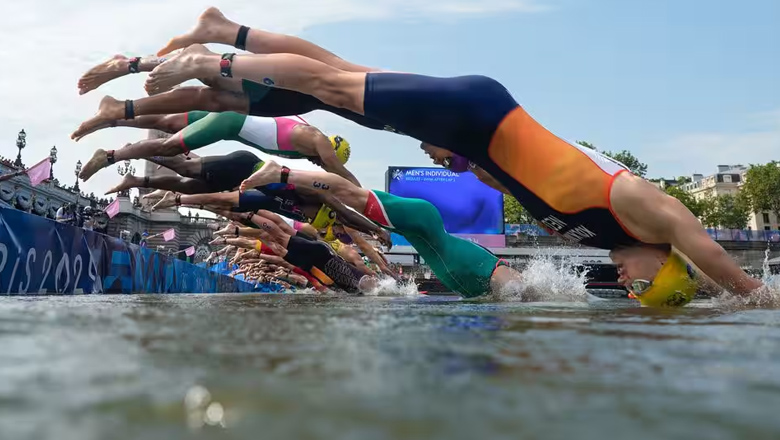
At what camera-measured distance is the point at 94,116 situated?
164 inches

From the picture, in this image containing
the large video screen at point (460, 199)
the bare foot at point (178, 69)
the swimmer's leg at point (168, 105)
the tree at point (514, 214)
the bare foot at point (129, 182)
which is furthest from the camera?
the tree at point (514, 214)

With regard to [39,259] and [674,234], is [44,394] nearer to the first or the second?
[674,234]

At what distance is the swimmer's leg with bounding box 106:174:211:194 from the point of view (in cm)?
607

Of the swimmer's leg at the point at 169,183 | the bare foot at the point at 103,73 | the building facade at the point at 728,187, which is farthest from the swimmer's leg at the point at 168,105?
the building facade at the point at 728,187

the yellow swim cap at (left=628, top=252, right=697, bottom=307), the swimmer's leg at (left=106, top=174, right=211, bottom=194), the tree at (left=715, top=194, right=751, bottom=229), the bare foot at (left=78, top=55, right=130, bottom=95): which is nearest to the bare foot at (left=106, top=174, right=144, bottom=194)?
the swimmer's leg at (left=106, top=174, right=211, bottom=194)

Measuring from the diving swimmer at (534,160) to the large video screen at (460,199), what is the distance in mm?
22681

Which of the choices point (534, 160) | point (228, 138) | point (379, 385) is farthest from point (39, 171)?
point (379, 385)

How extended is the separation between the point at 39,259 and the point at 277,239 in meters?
3.33

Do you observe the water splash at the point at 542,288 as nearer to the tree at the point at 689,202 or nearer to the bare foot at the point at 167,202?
the bare foot at the point at 167,202

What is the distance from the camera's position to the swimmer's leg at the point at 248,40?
3.13 m

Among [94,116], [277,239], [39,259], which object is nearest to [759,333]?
[94,116]

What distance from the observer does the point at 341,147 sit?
637 centimetres

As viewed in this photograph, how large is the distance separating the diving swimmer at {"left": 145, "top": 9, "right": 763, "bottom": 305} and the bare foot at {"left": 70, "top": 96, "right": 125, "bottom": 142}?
5.84ft

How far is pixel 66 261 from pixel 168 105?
2.46 meters
